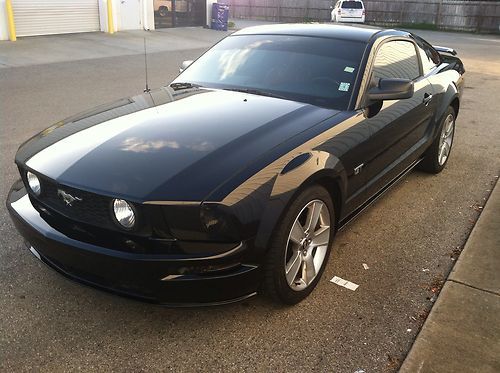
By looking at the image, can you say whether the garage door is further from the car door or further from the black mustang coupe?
the car door

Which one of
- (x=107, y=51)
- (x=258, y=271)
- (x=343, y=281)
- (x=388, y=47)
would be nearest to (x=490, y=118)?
(x=388, y=47)

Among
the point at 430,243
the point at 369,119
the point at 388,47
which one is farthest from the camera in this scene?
the point at 388,47

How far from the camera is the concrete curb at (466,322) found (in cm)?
258

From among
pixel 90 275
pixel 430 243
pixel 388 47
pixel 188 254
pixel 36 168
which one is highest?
pixel 388 47

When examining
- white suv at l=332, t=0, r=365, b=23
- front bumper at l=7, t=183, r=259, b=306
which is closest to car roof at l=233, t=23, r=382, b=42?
front bumper at l=7, t=183, r=259, b=306

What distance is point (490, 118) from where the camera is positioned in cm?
821

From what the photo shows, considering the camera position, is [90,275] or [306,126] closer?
[90,275]

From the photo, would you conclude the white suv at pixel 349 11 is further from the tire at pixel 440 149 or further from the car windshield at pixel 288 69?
the car windshield at pixel 288 69

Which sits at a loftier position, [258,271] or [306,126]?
[306,126]

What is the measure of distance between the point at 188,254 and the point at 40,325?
1.02m

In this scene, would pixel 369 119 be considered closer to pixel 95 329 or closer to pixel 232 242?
pixel 232 242

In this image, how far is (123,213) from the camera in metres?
2.52

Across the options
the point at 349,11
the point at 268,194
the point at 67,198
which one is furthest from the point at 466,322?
the point at 349,11

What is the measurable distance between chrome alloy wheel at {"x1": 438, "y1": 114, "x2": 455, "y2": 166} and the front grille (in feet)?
12.6
